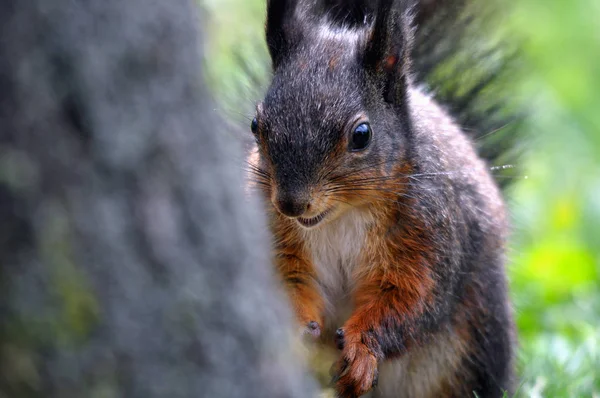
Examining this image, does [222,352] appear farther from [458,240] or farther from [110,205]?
[458,240]

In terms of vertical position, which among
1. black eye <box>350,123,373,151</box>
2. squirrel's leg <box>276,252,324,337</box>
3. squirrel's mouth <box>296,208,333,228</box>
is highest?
black eye <box>350,123,373,151</box>

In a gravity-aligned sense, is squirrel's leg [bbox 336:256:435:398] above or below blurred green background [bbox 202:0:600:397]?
below

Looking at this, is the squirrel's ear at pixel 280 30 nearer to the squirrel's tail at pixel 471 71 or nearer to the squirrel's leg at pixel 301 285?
the squirrel's leg at pixel 301 285

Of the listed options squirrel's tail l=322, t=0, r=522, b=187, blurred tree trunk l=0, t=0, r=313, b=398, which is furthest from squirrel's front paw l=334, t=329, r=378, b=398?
squirrel's tail l=322, t=0, r=522, b=187

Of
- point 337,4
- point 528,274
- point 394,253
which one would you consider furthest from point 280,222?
point 528,274

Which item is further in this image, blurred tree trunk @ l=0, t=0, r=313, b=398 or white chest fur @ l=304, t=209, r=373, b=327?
white chest fur @ l=304, t=209, r=373, b=327

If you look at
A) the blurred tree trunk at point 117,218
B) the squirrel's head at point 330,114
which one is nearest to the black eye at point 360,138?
the squirrel's head at point 330,114

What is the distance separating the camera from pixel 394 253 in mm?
1878

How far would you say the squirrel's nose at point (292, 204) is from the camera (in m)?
1.62

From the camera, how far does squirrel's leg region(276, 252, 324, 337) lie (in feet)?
5.98

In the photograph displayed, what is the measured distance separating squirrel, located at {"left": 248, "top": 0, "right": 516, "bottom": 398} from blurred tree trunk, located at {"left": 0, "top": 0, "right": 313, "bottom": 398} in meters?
0.61

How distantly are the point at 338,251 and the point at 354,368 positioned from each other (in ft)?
0.93

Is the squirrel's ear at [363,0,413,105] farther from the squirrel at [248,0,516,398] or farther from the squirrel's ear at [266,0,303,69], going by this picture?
the squirrel's ear at [266,0,303,69]

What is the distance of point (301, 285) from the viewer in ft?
6.12
